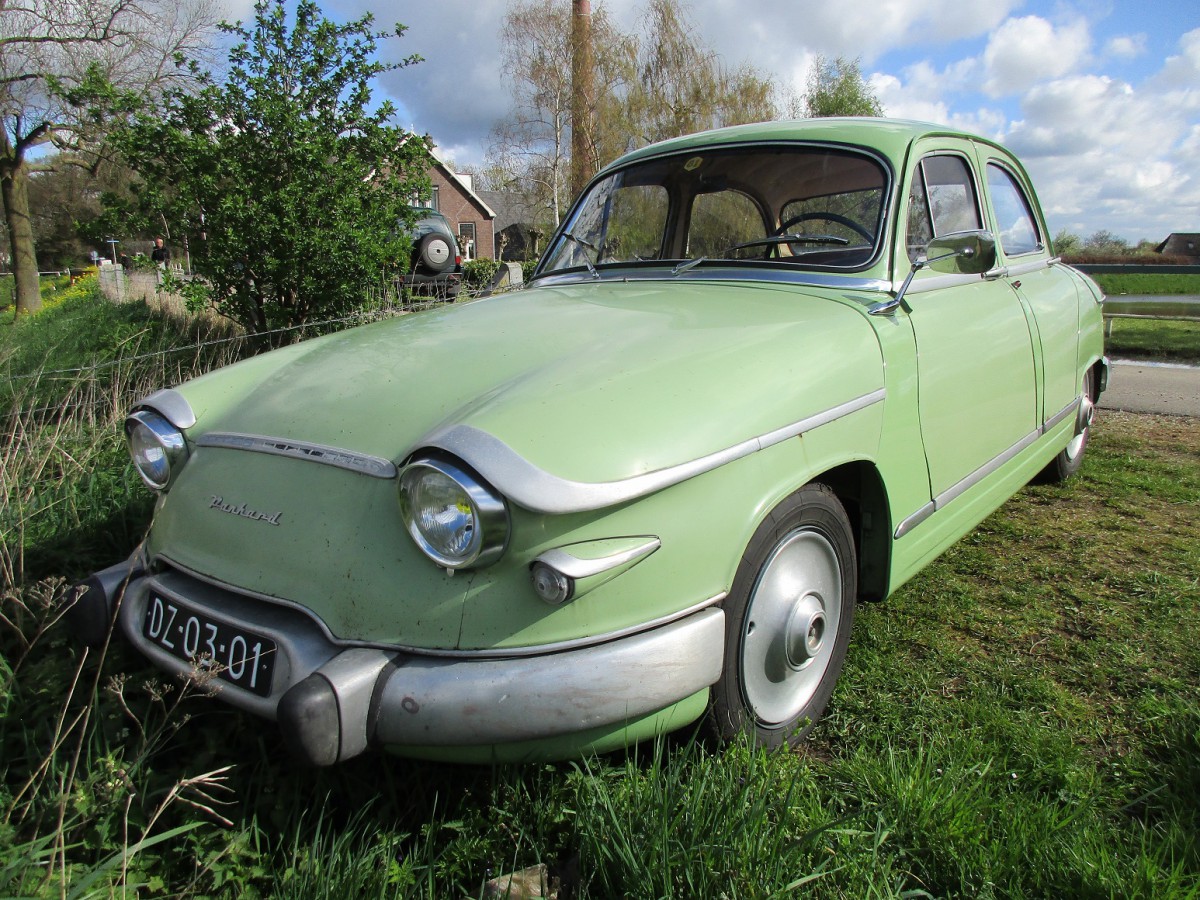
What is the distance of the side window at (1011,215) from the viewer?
11.1 ft

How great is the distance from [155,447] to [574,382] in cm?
115

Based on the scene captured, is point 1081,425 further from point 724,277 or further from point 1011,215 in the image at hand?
point 724,277

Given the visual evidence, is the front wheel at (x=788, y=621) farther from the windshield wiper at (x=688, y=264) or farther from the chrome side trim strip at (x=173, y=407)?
the chrome side trim strip at (x=173, y=407)

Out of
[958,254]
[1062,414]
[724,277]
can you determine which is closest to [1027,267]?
[1062,414]

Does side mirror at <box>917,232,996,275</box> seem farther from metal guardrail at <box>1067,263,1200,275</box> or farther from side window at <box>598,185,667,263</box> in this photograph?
metal guardrail at <box>1067,263,1200,275</box>

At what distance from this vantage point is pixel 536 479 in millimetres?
1539

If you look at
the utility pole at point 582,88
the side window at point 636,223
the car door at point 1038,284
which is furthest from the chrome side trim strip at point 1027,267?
the utility pole at point 582,88

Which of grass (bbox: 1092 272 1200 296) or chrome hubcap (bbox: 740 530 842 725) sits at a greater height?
grass (bbox: 1092 272 1200 296)

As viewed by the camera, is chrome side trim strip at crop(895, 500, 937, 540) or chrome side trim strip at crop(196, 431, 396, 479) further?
Answer: chrome side trim strip at crop(895, 500, 937, 540)

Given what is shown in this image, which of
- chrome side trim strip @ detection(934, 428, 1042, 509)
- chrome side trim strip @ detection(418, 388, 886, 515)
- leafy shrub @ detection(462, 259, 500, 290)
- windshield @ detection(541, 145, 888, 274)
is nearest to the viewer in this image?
chrome side trim strip @ detection(418, 388, 886, 515)

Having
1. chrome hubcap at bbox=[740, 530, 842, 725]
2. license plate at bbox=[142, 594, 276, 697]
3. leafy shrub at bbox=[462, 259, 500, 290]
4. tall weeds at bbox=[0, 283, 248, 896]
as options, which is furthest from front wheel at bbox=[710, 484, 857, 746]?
leafy shrub at bbox=[462, 259, 500, 290]

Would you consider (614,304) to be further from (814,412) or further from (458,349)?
(814,412)

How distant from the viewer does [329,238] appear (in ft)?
17.8

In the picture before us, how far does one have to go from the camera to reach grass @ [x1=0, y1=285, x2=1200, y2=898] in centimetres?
155
